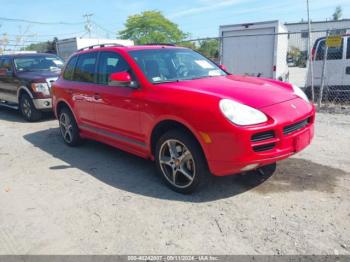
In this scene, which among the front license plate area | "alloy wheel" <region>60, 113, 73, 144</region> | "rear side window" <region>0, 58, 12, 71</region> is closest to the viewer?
the front license plate area

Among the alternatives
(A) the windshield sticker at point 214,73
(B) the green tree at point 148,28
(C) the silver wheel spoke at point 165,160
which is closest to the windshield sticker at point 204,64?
(A) the windshield sticker at point 214,73

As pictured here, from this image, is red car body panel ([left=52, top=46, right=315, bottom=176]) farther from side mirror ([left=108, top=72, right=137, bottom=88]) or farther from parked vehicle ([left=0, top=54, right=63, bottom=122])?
parked vehicle ([left=0, top=54, right=63, bottom=122])

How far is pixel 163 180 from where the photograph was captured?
4.10 meters

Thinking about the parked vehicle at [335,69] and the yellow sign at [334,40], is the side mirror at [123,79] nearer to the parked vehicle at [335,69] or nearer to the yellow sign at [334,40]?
the yellow sign at [334,40]

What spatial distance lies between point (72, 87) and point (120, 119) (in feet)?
5.27

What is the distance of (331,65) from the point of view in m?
9.16

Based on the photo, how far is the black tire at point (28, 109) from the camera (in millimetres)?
8465

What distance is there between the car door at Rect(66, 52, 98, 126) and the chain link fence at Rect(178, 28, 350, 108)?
557cm

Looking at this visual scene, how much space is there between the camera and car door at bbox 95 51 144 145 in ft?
13.9

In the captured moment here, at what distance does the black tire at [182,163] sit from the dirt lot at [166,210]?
165 millimetres

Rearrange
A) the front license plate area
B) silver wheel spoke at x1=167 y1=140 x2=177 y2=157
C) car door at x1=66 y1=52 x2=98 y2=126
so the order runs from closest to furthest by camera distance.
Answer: the front license plate area
silver wheel spoke at x1=167 y1=140 x2=177 y2=157
car door at x1=66 y1=52 x2=98 y2=126

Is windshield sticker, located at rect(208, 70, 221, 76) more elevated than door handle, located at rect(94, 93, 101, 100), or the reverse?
windshield sticker, located at rect(208, 70, 221, 76)

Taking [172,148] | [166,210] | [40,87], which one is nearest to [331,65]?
[172,148]

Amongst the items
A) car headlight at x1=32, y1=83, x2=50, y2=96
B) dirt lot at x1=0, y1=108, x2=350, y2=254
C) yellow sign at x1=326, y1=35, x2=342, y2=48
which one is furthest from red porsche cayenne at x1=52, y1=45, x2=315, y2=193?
yellow sign at x1=326, y1=35, x2=342, y2=48
